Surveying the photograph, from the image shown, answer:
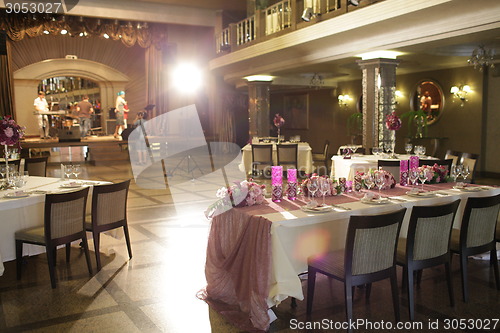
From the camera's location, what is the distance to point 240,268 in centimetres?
364

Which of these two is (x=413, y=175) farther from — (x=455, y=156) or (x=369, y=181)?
(x=455, y=156)

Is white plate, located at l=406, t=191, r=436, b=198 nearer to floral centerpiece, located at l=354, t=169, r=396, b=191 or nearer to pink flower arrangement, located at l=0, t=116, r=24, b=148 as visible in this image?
floral centerpiece, located at l=354, t=169, r=396, b=191

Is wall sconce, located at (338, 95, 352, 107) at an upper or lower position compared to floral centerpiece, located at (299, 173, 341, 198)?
upper

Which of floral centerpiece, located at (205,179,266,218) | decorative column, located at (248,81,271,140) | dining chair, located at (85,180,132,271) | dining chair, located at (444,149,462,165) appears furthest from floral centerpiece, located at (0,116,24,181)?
decorative column, located at (248,81,271,140)

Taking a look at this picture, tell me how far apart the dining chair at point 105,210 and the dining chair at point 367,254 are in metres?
2.34

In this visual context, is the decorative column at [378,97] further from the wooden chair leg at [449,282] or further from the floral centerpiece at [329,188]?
the wooden chair leg at [449,282]

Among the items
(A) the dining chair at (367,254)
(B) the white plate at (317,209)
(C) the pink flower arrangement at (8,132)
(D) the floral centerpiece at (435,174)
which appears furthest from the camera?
(C) the pink flower arrangement at (8,132)

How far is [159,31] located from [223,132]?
4.38 m

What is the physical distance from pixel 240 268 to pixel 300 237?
52 centimetres

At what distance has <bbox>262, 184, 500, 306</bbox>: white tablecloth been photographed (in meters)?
3.29

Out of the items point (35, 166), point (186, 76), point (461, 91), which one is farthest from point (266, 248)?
point (186, 76)

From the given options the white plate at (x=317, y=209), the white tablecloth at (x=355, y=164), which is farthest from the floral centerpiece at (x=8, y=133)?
the white tablecloth at (x=355, y=164)

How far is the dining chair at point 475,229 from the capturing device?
367 cm

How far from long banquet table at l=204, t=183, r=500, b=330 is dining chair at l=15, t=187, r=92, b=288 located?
1.37m
